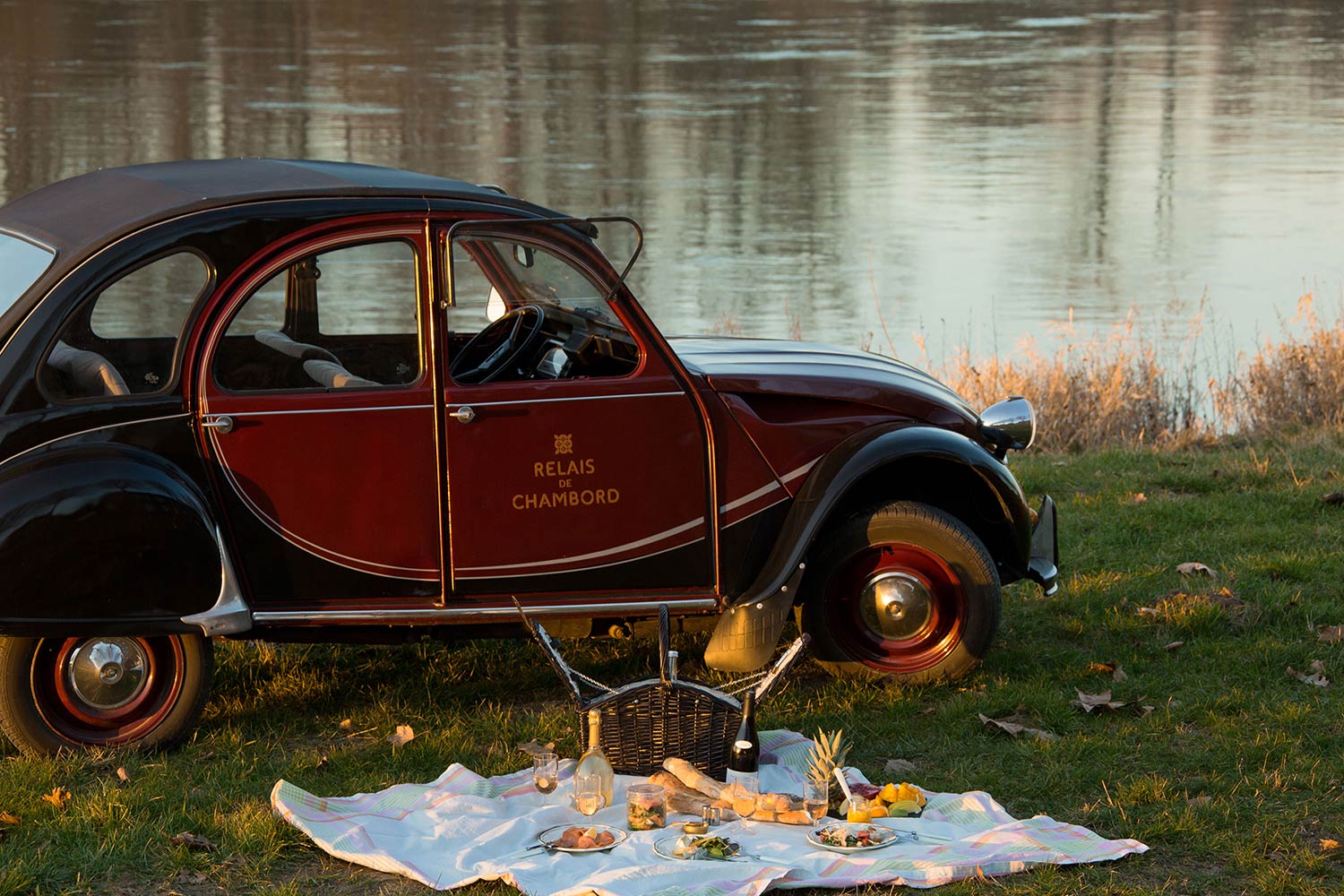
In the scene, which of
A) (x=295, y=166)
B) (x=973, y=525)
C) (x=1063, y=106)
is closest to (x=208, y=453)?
(x=295, y=166)

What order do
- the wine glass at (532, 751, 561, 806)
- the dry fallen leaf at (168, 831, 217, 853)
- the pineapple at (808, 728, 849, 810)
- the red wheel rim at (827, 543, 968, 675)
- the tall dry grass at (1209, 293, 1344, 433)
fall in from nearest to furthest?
the dry fallen leaf at (168, 831, 217, 853)
the pineapple at (808, 728, 849, 810)
the wine glass at (532, 751, 561, 806)
the red wheel rim at (827, 543, 968, 675)
the tall dry grass at (1209, 293, 1344, 433)

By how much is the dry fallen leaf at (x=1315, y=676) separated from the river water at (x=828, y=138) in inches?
227

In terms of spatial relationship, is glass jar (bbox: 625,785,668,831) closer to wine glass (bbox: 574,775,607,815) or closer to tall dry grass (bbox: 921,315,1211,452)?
wine glass (bbox: 574,775,607,815)

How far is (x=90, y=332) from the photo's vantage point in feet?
18.4

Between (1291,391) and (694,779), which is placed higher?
(1291,391)

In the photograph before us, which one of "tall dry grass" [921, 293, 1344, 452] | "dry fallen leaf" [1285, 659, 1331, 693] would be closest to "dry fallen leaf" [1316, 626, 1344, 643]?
"dry fallen leaf" [1285, 659, 1331, 693]

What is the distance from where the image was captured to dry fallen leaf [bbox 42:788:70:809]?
526 cm

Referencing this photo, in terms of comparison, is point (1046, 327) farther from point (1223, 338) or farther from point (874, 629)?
point (874, 629)

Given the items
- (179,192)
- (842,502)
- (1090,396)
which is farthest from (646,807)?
(1090,396)

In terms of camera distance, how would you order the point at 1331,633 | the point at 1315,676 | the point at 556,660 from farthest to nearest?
1. the point at 1331,633
2. the point at 1315,676
3. the point at 556,660

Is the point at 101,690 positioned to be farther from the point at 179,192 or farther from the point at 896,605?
the point at 896,605

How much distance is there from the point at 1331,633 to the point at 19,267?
17.3ft

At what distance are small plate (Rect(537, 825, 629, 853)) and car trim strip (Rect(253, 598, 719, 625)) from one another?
2.95 feet

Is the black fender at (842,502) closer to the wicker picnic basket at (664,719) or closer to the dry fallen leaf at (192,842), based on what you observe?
the wicker picnic basket at (664,719)
